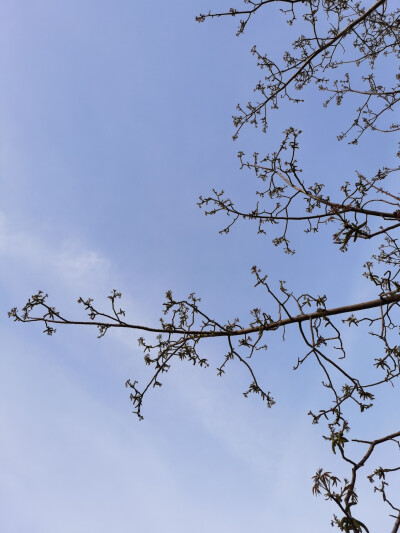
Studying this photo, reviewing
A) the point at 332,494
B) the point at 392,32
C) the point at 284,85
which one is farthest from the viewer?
the point at 392,32

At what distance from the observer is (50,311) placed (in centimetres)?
384

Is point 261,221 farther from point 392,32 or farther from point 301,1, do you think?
point 392,32

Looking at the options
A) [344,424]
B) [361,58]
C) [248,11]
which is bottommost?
[344,424]

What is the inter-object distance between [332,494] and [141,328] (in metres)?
1.86

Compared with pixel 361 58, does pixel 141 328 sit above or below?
below

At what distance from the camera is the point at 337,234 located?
3.35m

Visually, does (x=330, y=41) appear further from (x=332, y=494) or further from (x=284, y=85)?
(x=332, y=494)

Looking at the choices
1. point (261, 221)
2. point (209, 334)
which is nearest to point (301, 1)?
point (261, 221)

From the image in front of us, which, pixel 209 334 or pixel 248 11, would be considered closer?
pixel 209 334

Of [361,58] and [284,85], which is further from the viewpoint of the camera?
[361,58]

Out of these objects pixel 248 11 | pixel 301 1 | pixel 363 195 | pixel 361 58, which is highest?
pixel 361 58

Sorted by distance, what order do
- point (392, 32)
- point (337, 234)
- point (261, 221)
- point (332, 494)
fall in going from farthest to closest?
point (392, 32), point (261, 221), point (337, 234), point (332, 494)

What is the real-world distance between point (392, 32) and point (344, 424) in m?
6.08

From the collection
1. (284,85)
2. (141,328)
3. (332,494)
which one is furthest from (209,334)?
(284,85)
